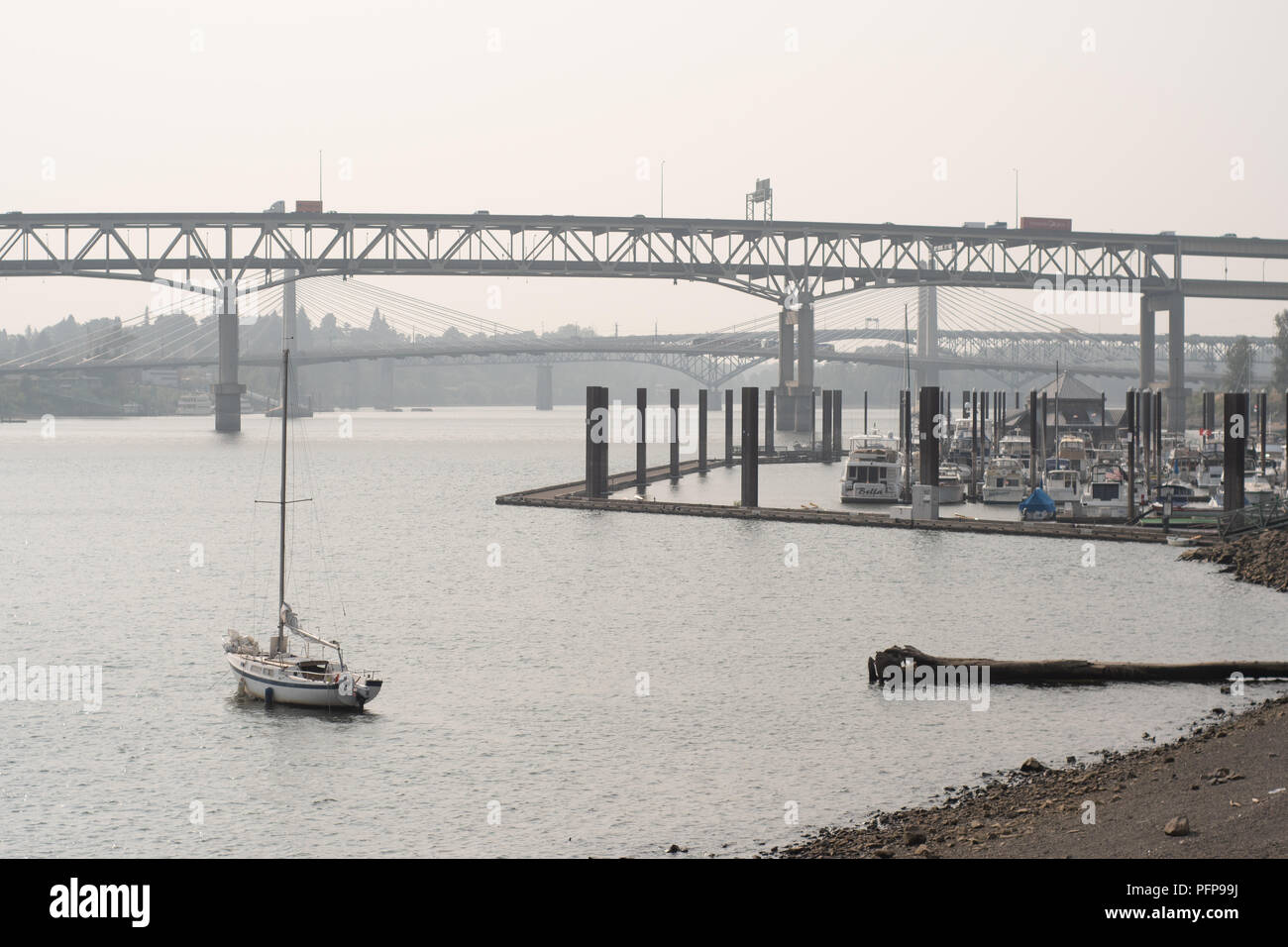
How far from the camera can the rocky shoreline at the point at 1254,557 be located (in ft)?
158

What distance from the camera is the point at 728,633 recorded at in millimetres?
40625

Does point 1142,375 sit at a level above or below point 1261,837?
above

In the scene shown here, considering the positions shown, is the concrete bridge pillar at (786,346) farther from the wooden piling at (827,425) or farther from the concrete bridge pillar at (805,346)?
the wooden piling at (827,425)

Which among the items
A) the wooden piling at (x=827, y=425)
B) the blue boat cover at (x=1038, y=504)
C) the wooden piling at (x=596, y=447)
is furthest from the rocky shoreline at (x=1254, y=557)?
the wooden piling at (x=827, y=425)

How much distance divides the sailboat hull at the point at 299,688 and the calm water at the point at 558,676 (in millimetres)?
418

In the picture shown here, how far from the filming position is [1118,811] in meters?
20.6

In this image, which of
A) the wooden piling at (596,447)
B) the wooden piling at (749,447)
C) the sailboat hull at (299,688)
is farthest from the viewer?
the wooden piling at (596,447)

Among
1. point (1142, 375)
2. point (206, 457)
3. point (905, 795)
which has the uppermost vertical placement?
point (1142, 375)

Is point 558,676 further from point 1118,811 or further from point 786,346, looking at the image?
point 786,346

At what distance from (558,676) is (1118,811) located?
16.2 m

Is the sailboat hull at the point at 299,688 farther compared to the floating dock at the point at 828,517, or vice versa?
the floating dock at the point at 828,517
